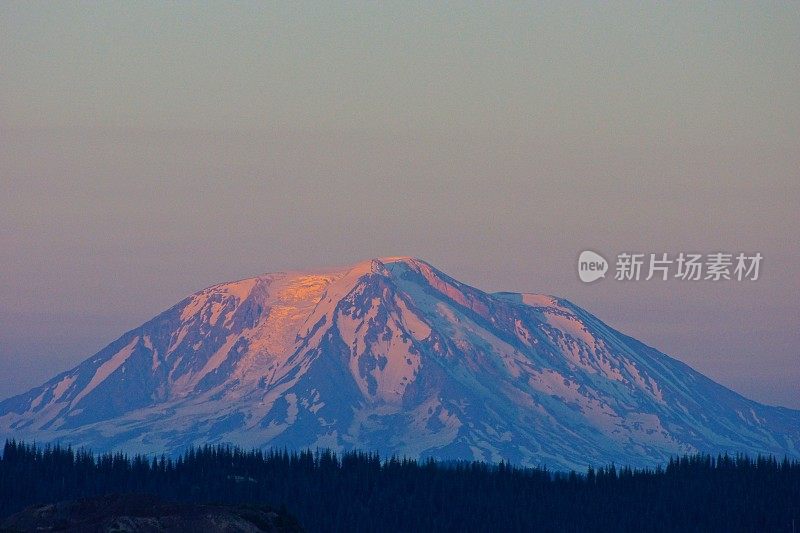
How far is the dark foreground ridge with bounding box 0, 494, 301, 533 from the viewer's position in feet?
356

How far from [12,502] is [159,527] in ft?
287

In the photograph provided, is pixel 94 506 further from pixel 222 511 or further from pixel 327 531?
pixel 327 531

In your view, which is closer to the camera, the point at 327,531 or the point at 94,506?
the point at 94,506

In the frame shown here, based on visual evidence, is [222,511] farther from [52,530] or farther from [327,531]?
[327,531]

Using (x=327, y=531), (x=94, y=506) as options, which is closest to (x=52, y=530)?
(x=94, y=506)

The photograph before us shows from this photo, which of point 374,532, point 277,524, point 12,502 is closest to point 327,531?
point 374,532

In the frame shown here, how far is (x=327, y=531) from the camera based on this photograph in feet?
624

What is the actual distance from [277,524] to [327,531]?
7678cm

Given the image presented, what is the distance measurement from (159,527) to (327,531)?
8231cm

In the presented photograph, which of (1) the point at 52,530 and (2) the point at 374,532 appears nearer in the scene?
(1) the point at 52,530

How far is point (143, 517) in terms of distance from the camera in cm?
10906

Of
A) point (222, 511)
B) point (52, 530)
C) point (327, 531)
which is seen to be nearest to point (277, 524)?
point (222, 511)

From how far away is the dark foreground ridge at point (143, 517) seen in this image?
356 feet

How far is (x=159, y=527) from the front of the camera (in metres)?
109
